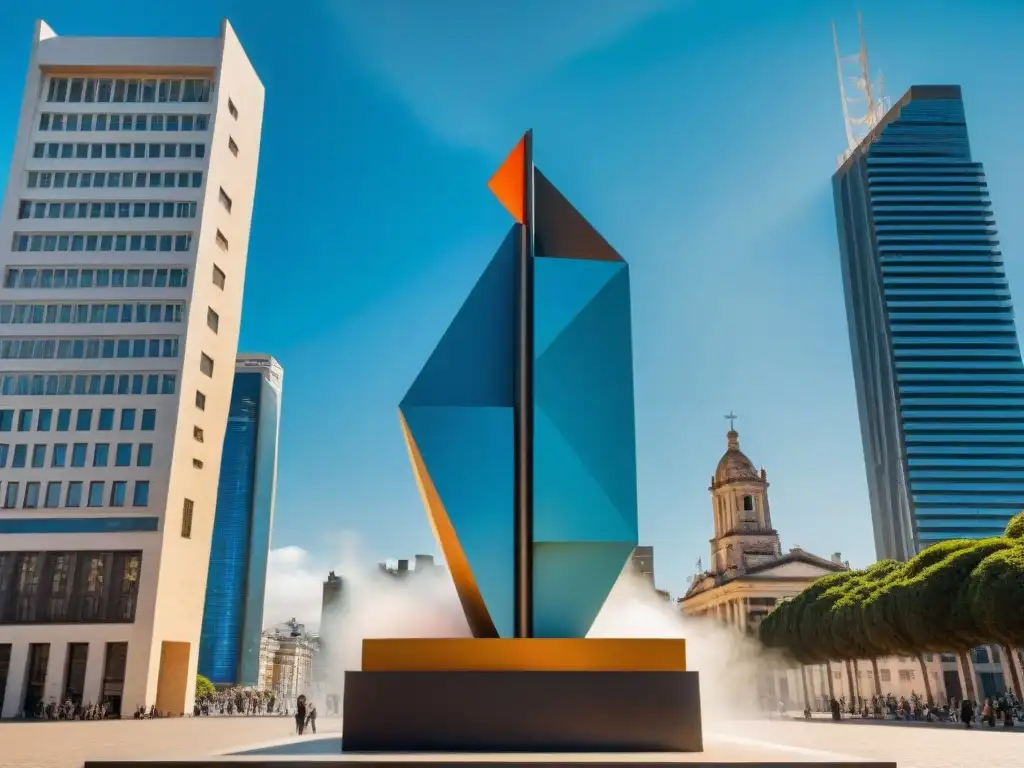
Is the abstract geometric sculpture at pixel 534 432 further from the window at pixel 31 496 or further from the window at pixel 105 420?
the window at pixel 31 496

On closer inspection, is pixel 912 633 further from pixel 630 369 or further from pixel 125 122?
pixel 125 122

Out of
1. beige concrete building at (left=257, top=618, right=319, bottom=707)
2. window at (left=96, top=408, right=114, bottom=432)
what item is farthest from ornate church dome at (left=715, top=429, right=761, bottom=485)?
beige concrete building at (left=257, top=618, right=319, bottom=707)

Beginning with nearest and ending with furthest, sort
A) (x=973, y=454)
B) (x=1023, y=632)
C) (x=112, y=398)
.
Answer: (x=1023, y=632) → (x=112, y=398) → (x=973, y=454)

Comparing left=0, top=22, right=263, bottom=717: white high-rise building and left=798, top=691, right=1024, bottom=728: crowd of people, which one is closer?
left=798, top=691, right=1024, bottom=728: crowd of people

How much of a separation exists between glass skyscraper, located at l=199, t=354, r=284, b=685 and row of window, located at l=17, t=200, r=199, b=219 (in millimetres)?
67902

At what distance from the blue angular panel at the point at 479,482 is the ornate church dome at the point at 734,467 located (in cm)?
8283

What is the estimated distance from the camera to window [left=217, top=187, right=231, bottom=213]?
55938 mm

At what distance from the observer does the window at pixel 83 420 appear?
162 ft

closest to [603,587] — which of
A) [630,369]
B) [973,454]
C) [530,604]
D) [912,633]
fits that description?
[530,604]

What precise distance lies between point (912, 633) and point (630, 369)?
28.4 meters

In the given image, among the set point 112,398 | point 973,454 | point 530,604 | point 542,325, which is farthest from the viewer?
point 973,454

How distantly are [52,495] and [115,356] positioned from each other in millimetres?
8566

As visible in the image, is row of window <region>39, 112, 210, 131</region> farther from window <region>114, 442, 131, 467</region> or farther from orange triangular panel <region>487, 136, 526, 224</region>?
orange triangular panel <region>487, 136, 526, 224</region>

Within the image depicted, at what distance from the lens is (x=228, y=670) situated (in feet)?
393
